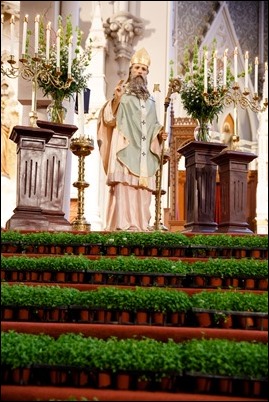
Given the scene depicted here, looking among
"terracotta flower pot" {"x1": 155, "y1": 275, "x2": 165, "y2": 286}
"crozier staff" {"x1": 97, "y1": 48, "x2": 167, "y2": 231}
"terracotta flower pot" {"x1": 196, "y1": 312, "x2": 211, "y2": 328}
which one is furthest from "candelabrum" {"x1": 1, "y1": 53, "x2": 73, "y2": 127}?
"terracotta flower pot" {"x1": 196, "y1": 312, "x2": 211, "y2": 328}

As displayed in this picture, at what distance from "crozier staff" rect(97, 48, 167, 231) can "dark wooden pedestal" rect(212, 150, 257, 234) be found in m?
A: 0.90

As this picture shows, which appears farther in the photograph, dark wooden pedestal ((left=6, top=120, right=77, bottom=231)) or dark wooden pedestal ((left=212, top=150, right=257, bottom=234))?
dark wooden pedestal ((left=212, top=150, right=257, bottom=234))

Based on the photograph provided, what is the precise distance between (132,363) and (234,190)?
203 inches

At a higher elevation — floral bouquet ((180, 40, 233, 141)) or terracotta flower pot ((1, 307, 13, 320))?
floral bouquet ((180, 40, 233, 141))

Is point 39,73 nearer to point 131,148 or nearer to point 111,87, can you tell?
point 131,148

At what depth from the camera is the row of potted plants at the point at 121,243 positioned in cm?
690

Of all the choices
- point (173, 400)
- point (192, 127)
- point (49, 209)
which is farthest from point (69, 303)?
point (192, 127)

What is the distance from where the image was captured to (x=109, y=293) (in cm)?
516

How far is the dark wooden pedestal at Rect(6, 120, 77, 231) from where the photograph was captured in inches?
325

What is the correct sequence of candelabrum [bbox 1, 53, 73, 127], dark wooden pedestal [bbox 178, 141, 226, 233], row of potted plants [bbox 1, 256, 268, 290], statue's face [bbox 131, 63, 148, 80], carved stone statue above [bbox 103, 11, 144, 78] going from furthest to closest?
carved stone statue above [bbox 103, 11, 144, 78], statue's face [bbox 131, 63, 148, 80], dark wooden pedestal [bbox 178, 141, 226, 233], candelabrum [bbox 1, 53, 73, 127], row of potted plants [bbox 1, 256, 268, 290]

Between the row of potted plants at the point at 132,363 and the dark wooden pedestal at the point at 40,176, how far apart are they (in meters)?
3.80

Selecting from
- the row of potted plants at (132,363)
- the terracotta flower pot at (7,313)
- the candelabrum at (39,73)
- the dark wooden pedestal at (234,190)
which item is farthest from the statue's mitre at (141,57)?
the row of potted plants at (132,363)

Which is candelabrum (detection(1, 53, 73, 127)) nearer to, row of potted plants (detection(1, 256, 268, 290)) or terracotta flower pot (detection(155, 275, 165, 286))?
row of potted plants (detection(1, 256, 268, 290))

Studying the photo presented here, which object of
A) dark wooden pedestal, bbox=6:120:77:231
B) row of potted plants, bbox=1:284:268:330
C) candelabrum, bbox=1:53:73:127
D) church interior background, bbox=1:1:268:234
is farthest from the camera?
church interior background, bbox=1:1:268:234
